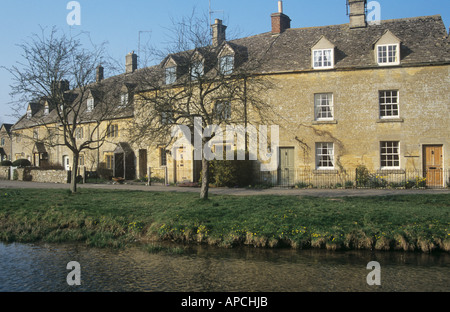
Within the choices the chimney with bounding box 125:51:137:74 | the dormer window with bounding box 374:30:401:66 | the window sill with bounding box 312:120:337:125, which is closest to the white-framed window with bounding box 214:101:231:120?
the window sill with bounding box 312:120:337:125

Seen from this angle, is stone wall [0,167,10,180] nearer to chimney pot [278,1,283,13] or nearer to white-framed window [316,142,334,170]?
white-framed window [316,142,334,170]

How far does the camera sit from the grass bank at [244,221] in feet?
36.7

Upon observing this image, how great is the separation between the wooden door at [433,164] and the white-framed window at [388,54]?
5345 millimetres

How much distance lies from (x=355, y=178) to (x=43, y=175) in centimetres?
2229

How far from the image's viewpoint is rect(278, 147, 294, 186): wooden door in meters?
24.0

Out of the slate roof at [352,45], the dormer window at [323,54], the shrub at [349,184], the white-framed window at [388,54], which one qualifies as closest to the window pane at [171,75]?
the slate roof at [352,45]

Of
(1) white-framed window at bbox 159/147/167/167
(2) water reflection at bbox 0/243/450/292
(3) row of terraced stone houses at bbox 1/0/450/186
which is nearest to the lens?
(2) water reflection at bbox 0/243/450/292

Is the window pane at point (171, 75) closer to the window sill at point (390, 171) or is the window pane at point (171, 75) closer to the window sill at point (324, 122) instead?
the window sill at point (324, 122)

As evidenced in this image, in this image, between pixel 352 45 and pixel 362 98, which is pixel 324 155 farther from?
pixel 352 45

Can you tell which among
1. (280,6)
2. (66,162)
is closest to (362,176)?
(280,6)

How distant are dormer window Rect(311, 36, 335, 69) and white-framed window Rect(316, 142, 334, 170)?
15.5 feet
